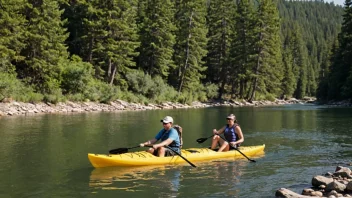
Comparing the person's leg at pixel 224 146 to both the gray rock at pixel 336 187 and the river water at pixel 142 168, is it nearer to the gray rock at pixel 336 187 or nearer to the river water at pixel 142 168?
the river water at pixel 142 168

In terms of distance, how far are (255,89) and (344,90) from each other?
1144cm

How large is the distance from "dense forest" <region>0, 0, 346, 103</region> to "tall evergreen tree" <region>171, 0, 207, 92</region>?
12cm

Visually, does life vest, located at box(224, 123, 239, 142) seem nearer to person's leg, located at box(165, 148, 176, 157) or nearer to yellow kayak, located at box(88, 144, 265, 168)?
yellow kayak, located at box(88, 144, 265, 168)

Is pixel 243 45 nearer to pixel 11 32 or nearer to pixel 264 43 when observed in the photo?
pixel 264 43

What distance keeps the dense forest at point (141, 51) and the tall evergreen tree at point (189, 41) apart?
0.12 m

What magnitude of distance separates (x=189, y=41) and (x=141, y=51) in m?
6.18

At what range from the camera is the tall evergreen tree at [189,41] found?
4881cm

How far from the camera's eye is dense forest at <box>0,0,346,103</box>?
3177 centimetres

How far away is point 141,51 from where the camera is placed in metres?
47.2

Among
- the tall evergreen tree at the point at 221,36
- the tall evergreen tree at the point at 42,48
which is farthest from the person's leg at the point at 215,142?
the tall evergreen tree at the point at 221,36

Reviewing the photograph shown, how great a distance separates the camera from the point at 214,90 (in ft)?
174

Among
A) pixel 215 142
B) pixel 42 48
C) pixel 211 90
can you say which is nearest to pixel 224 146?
pixel 215 142

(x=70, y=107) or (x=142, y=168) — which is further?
(x=70, y=107)

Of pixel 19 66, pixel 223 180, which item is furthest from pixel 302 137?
pixel 19 66
